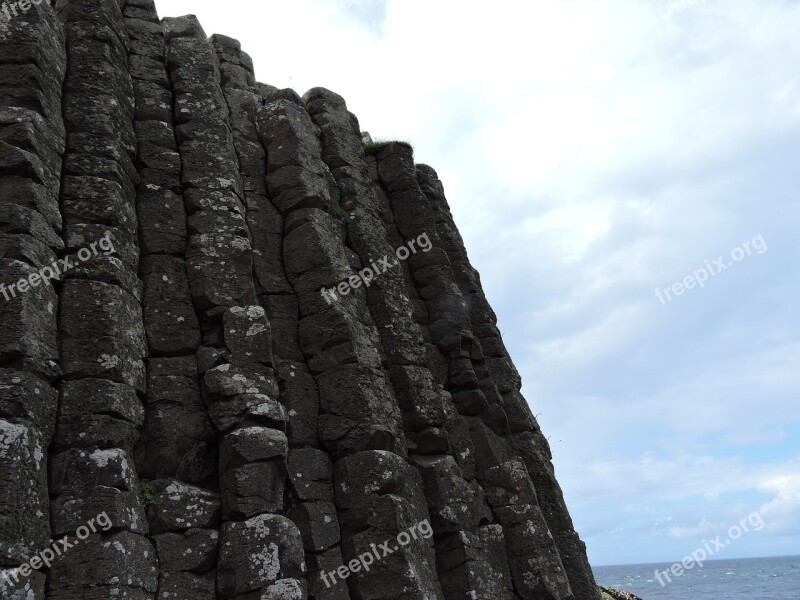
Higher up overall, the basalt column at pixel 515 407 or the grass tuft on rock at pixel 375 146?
the grass tuft on rock at pixel 375 146

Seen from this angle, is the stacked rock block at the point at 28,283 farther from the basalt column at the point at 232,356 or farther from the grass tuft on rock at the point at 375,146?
the grass tuft on rock at the point at 375,146

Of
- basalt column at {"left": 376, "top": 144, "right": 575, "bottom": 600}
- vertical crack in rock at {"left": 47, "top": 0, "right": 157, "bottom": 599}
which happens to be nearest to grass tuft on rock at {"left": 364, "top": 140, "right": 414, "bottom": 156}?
basalt column at {"left": 376, "top": 144, "right": 575, "bottom": 600}

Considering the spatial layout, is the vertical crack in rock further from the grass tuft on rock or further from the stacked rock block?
the grass tuft on rock

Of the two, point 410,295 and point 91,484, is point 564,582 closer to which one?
point 410,295

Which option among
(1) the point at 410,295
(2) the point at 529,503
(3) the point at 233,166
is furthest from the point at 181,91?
(2) the point at 529,503

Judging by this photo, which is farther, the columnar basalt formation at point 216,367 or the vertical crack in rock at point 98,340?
the columnar basalt formation at point 216,367

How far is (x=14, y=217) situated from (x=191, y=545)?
5.85m

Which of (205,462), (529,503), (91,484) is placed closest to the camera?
(91,484)

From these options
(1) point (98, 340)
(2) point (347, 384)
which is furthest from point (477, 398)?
(1) point (98, 340)

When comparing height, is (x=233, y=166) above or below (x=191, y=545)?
above

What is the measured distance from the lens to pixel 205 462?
40.8 ft

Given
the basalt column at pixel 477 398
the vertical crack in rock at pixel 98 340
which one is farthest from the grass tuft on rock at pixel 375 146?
the vertical crack in rock at pixel 98 340

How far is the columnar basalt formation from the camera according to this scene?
35.8 ft

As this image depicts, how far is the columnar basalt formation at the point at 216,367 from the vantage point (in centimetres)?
1092
